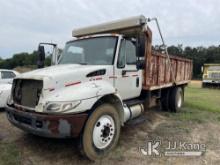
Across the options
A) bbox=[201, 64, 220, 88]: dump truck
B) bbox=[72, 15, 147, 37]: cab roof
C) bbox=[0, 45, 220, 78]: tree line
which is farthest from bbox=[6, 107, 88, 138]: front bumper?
bbox=[0, 45, 220, 78]: tree line

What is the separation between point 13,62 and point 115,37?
63862 millimetres

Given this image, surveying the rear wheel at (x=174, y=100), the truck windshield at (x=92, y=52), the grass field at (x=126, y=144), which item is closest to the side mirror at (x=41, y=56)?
the truck windshield at (x=92, y=52)

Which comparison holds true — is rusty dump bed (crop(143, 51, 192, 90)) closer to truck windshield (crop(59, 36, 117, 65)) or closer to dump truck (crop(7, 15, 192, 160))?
dump truck (crop(7, 15, 192, 160))

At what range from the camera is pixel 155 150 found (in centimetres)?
493

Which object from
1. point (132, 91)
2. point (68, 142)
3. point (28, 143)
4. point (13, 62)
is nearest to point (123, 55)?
point (132, 91)

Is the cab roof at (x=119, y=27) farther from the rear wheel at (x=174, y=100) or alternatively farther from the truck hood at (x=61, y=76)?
the rear wheel at (x=174, y=100)

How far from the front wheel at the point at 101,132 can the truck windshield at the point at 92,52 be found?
1071 mm

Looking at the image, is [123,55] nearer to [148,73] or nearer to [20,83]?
[148,73]

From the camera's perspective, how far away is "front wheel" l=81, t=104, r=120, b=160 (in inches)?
161

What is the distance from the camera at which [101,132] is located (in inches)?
171

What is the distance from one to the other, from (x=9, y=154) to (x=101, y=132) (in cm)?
169

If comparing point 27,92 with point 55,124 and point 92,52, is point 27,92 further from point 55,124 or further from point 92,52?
point 92,52

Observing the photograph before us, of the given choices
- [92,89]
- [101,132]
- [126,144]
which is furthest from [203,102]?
[92,89]

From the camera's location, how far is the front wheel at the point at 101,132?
4082mm
